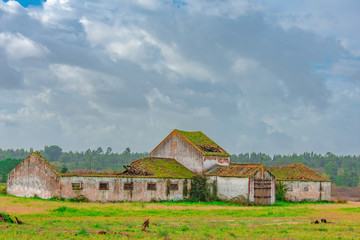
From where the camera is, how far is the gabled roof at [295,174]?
4650 cm

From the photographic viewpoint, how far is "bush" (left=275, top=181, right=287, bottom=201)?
45050 mm

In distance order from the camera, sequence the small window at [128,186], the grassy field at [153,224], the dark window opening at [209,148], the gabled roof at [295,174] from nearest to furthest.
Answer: the grassy field at [153,224]
the small window at [128,186]
the dark window opening at [209,148]
the gabled roof at [295,174]

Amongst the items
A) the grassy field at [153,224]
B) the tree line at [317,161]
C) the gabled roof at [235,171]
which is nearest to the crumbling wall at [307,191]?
the gabled roof at [235,171]

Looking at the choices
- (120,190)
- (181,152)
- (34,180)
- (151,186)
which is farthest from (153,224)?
(181,152)

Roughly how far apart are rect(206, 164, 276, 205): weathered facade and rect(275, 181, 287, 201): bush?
453 cm

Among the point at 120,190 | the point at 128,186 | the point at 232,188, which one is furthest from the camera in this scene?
the point at 232,188

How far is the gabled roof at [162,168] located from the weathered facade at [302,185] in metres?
11.4

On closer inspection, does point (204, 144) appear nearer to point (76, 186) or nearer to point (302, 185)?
point (302, 185)

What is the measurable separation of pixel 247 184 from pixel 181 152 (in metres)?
10.3

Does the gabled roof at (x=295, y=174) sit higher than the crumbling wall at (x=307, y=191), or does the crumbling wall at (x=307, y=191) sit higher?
the gabled roof at (x=295, y=174)

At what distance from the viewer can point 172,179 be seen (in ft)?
130

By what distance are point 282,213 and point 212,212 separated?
18.1ft

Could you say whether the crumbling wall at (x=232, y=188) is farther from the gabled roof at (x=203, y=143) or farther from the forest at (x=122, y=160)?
the forest at (x=122, y=160)

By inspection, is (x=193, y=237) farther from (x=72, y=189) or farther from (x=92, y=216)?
(x=72, y=189)
